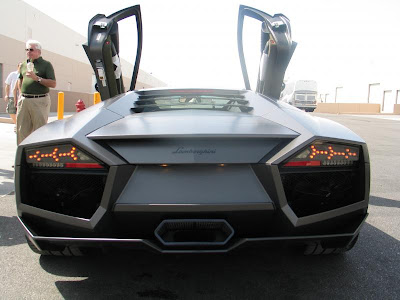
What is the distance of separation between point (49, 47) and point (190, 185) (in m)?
27.7

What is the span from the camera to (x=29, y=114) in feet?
15.6

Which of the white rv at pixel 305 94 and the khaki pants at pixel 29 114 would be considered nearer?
the khaki pants at pixel 29 114

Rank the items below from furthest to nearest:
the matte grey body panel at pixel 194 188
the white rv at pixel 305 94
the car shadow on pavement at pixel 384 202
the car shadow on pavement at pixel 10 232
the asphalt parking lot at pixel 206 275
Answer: the white rv at pixel 305 94, the car shadow on pavement at pixel 384 202, the car shadow on pavement at pixel 10 232, the asphalt parking lot at pixel 206 275, the matte grey body panel at pixel 194 188

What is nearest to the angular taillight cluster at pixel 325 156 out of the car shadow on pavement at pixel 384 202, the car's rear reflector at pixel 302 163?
the car's rear reflector at pixel 302 163

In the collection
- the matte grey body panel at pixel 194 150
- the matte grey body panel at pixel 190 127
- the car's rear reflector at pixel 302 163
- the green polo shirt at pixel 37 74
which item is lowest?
the car's rear reflector at pixel 302 163

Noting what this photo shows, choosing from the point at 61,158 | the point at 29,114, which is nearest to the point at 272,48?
the point at 61,158

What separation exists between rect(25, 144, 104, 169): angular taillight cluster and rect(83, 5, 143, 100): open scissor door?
1894mm

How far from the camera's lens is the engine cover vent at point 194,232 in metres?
1.69

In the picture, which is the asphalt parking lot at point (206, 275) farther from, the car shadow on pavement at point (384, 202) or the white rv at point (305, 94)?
the white rv at point (305, 94)

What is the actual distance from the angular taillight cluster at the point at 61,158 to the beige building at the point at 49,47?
18.8 meters

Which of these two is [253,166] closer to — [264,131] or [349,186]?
[264,131]

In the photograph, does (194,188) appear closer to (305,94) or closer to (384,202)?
(384,202)

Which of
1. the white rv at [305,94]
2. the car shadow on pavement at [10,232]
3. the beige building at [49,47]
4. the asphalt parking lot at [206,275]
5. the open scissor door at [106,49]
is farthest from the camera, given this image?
the white rv at [305,94]

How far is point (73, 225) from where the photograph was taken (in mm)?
1741
